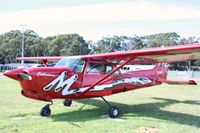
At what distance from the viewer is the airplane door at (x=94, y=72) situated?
6641 millimetres

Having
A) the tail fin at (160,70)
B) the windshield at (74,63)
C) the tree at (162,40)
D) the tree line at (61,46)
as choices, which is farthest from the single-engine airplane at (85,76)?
the tree at (162,40)

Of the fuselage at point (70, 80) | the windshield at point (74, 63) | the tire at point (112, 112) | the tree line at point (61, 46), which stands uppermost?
the tree line at point (61, 46)

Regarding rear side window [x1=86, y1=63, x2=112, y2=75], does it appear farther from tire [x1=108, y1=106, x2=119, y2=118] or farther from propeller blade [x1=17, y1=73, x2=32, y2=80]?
propeller blade [x1=17, y1=73, x2=32, y2=80]

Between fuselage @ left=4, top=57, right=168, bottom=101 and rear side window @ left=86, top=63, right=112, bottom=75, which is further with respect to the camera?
rear side window @ left=86, top=63, right=112, bottom=75

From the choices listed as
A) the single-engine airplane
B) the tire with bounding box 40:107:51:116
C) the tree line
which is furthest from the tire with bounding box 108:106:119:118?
the tree line

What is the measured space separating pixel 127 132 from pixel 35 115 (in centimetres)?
342

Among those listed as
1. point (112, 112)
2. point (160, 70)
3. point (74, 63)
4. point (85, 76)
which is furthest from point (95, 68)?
point (160, 70)

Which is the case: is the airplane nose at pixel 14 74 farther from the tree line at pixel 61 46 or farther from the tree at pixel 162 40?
the tree at pixel 162 40

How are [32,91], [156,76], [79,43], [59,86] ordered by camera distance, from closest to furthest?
[32,91] < [59,86] < [156,76] < [79,43]

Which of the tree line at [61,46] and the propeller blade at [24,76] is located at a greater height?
the tree line at [61,46]

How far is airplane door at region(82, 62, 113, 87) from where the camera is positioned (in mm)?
6641

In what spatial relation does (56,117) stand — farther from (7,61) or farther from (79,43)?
(7,61)

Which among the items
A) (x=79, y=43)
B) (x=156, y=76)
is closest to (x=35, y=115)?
(x=156, y=76)

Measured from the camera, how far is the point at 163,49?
5.24 m
